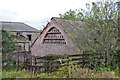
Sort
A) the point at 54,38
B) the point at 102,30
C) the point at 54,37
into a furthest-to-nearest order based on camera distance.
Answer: the point at 54,37 < the point at 54,38 < the point at 102,30

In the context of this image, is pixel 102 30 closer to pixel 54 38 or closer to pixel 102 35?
pixel 102 35

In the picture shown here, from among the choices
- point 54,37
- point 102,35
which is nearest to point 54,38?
point 54,37

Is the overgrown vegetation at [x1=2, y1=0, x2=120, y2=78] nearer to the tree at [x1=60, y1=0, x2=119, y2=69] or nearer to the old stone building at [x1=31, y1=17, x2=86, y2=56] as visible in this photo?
the tree at [x1=60, y1=0, x2=119, y2=69]

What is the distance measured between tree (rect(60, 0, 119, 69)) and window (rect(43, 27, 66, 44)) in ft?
29.3

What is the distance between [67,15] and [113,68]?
80.8 ft

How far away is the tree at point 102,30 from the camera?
40.9 ft

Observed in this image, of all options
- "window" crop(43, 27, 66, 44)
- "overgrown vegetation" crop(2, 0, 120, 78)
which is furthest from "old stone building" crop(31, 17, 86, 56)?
"overgrown vegetation" crop(2, 0, 120, 78)

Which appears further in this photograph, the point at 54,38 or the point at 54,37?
Result: the point at 54,37

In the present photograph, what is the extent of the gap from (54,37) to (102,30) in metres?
11.7

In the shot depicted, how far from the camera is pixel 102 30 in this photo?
12.5 meters

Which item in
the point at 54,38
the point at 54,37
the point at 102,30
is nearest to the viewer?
the point at 102,30

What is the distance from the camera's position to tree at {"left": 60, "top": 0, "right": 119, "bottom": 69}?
1245 centimetres

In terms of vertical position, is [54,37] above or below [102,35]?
above

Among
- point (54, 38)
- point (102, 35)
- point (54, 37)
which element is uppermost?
point (54, 37)
